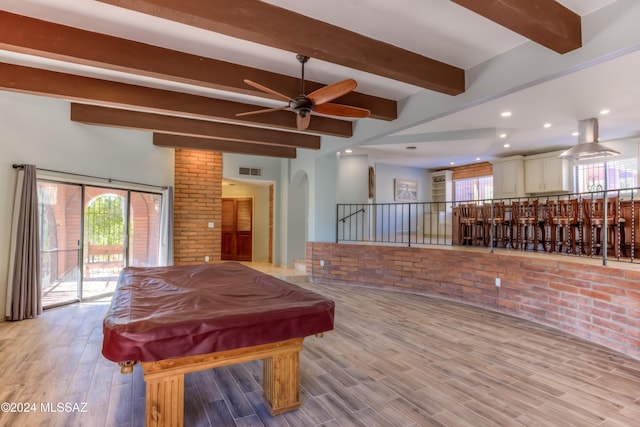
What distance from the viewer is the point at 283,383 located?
2.26m

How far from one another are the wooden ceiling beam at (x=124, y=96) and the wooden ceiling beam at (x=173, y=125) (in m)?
0.90

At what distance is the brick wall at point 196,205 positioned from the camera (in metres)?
7.19

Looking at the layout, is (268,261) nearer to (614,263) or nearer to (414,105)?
(414,105)

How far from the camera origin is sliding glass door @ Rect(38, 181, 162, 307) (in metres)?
4.77

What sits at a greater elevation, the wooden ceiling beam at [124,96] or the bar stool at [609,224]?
the wooden ceiling beam at [124,96]

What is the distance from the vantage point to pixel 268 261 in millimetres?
9258

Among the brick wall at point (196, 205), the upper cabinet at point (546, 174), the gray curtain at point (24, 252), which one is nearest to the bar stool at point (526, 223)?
the upper cabinet at point (546, 174)

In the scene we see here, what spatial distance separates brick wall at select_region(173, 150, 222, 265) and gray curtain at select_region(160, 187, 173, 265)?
316 mm

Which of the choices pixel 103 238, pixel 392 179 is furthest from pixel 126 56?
pixel 392 179

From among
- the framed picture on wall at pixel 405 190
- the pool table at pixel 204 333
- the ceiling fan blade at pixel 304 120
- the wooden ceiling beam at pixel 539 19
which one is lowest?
the pool table at pixel 204 333

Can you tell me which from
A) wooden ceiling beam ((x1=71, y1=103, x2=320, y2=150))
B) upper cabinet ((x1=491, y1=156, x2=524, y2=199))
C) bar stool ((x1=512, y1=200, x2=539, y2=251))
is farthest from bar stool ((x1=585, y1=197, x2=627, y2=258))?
wooden ceiling beam ((x1=71, y1=103, x2=320, y2=150))

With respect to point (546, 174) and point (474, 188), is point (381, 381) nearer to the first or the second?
point (546, 174)

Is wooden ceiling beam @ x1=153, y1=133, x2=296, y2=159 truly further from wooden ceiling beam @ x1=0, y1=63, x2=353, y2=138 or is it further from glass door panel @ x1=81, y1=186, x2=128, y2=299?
wooden ceiling beam @ x1=0, y1=63, x2=353, y2=138

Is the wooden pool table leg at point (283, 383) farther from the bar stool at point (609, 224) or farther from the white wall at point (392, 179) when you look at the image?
the white wall at point (392, 179)
